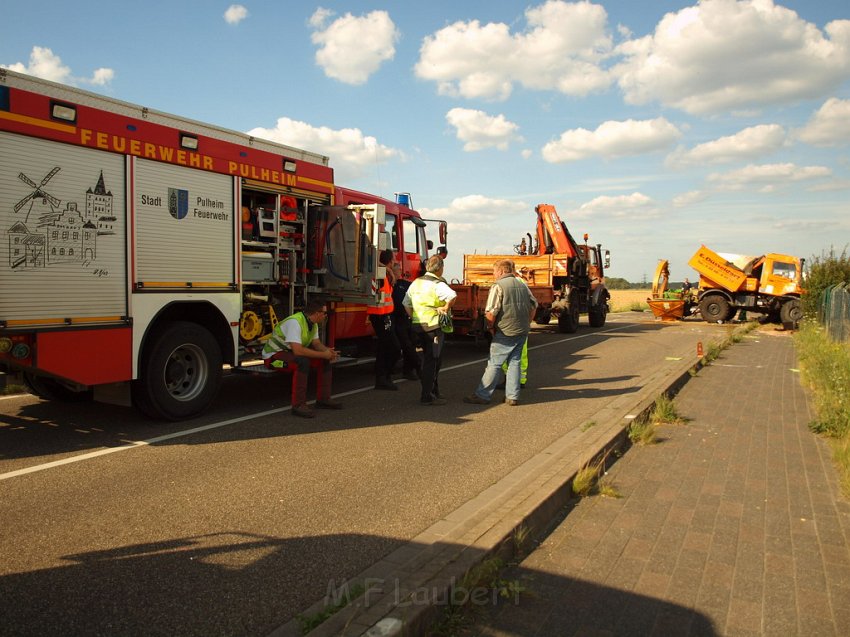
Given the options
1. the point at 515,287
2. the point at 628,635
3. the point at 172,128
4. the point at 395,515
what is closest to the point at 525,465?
the point at 395,515

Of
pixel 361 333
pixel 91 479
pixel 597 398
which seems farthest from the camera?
pixel 361 333

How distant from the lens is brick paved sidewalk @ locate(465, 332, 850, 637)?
314cm

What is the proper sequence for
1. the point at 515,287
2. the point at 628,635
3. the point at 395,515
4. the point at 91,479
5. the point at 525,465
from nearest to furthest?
the point at 628,635 → the point at 395,515 → the point at 91,479 → the point at 525,465 → the point at 515,287

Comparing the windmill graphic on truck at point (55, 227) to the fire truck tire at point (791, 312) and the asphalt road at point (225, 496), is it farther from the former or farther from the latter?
the fire truck tire at point (791, 312)

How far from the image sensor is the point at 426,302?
827cm

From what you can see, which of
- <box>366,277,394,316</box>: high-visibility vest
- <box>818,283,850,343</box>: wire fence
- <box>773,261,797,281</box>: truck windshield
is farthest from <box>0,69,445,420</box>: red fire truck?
<box>773,261,797,281</box>: truck windshield

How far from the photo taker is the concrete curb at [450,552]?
9.47 ft

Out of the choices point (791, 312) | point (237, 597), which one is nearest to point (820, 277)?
point (791, 312)

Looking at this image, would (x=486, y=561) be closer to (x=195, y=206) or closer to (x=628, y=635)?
(x=628, y=635)

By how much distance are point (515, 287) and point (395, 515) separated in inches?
173

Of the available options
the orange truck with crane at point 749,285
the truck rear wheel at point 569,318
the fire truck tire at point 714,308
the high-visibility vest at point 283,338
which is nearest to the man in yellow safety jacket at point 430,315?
the high-visibility vest at point 283,338

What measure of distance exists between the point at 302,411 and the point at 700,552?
4.61m

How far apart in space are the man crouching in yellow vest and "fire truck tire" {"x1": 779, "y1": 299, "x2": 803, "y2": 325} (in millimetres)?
21524

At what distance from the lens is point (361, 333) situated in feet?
32.4
